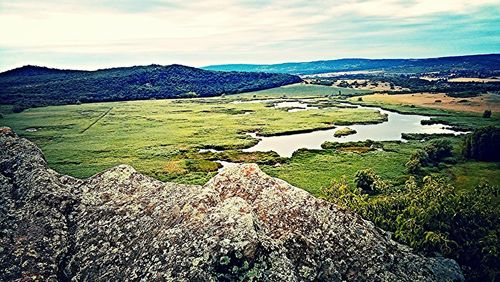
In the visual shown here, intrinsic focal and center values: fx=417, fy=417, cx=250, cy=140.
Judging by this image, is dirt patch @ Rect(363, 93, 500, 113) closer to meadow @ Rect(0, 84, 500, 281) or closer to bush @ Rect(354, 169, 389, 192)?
meadow @ Rect(0, 84, 500, 281)

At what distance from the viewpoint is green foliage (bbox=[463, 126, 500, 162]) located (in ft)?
206

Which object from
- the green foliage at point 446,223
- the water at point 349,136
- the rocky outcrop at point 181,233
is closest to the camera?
the rocky outcrop at point 181,233

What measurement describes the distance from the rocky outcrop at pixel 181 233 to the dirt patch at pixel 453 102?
112791 millimetres

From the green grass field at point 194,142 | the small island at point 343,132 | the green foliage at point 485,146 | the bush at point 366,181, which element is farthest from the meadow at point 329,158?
the small island at point 343,132

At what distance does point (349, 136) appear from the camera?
291ft

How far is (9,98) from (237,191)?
177 metres

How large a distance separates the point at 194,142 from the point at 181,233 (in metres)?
74.6

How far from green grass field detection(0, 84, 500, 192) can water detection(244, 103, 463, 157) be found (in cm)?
375

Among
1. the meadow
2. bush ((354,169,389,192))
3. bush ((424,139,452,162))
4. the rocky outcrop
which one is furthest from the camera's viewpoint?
bush ((424,139,452,162))

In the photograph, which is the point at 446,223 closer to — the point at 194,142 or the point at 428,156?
the point at 428,156

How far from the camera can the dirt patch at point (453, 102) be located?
117 metres

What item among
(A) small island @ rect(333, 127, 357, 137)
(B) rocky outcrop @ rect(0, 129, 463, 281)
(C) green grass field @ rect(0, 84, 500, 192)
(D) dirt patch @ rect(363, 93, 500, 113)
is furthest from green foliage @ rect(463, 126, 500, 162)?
(D) dirt patch @ rect(363, 93, 500, 113)

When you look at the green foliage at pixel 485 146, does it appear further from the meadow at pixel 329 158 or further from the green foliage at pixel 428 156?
the green foliage at pixel 428 156

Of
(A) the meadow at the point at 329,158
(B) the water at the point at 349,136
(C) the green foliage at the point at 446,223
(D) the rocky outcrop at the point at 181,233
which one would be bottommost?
(B) the water at the point at 349,136
